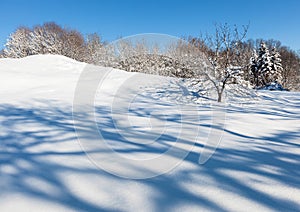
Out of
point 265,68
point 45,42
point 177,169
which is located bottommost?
point 177,169

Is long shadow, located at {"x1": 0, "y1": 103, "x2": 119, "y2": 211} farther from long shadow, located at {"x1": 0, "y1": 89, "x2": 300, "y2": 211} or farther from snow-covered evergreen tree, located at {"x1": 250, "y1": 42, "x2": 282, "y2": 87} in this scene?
snow-covered evergreen tree, located at {"x1": 250, "y1": 42, "x2": 282, "y2": 87}

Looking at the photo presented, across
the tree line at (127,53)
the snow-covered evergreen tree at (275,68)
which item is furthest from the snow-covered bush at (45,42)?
the snow-covered evergreen tree at (275,68)

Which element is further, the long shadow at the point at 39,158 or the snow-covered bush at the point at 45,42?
the snow-covered bush at the point at 45,42

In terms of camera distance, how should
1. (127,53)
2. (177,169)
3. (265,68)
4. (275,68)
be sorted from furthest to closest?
(275,68) < (265,68) < (127,53) < (177,169)

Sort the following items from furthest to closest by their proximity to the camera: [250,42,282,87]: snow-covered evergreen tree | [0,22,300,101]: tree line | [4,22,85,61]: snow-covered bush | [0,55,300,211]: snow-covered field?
[250,42,282,87]: snow-covered evergreen tree < [4,22,85,61]: snow-covered bush < [0,22,300,101]: tree line < [0,55,300,211]: snow-covered field

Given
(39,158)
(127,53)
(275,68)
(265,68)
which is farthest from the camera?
(275,68)

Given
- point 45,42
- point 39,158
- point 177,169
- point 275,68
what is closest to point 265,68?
point 275,68

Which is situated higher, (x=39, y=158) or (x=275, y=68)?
(x=275, y=68)

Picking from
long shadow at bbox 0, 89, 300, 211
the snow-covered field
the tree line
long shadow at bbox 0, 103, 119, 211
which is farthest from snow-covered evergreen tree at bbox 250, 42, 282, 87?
long shadow at bbox 0, 103, 119, 211

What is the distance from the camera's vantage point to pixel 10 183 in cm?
167

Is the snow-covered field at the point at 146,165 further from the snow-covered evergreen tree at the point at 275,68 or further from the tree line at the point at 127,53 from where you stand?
the snow-covered evergreen tree at the point at 275,68

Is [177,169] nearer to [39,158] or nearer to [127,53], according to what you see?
[39,158]

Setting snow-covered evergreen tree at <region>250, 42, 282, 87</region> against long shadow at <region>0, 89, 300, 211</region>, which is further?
snow-covered evergreen tree at <region>250, 42, 282, 87</region>

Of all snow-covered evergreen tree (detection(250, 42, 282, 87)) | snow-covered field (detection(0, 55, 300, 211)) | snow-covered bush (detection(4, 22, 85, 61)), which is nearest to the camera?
snow-covered field (detection(0, 55, 300, 211))
